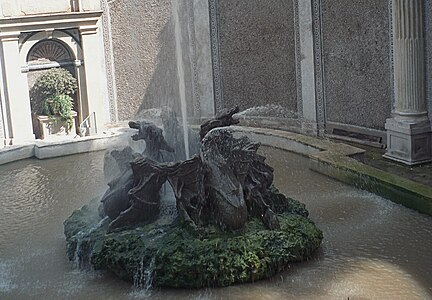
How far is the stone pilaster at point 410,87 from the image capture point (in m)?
9.90

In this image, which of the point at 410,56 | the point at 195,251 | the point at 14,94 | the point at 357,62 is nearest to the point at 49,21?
the point at 14,94

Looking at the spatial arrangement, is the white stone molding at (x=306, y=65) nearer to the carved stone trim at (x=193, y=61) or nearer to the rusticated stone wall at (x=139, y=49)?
the carved stone trim at (x=193, y=61)

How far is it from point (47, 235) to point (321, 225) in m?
3.10

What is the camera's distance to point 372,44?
1124 cm

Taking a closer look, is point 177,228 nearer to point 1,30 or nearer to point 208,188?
point 208,188

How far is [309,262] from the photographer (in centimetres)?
642

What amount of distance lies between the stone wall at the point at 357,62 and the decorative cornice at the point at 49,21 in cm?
489

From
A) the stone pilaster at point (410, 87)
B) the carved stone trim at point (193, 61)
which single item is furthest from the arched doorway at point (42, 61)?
the stone pilaster at point (410, 87)

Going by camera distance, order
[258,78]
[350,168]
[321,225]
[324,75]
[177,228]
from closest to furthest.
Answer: [177,228] < [321,225] < [350,168] < [324,75] < [258,78]

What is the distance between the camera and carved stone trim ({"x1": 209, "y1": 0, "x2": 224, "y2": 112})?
14.4 metres

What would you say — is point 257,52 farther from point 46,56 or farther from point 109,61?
point 46,56

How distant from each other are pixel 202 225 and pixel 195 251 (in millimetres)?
488

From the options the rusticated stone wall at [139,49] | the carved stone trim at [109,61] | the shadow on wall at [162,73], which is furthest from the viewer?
the shadow on wall at [162,73]

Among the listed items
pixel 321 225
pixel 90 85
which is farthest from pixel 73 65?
pixel 321 225
